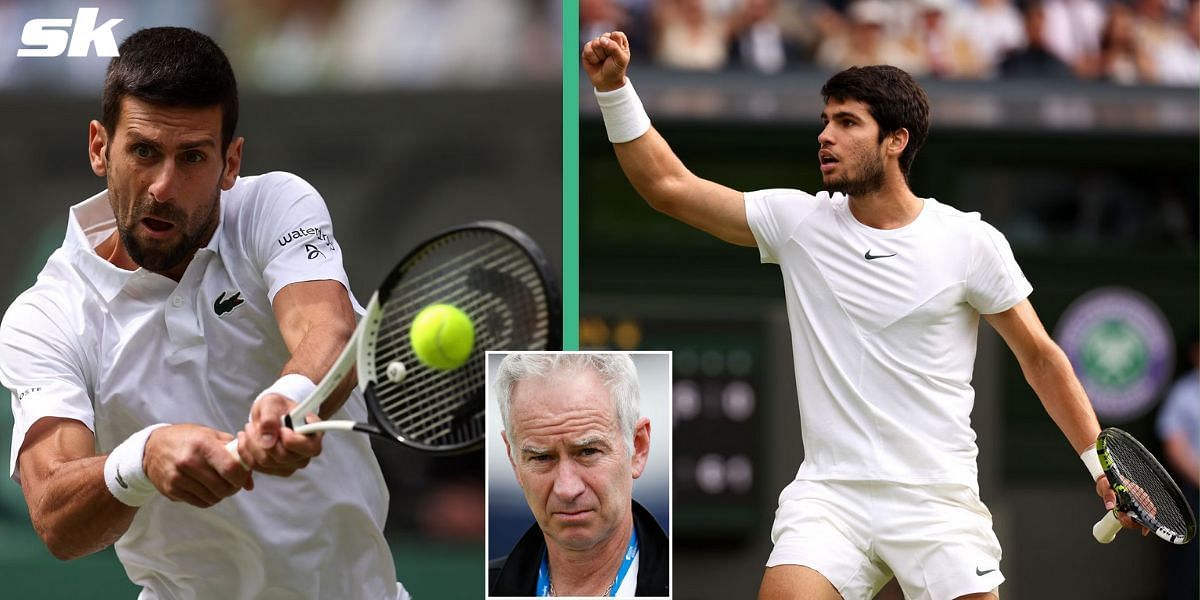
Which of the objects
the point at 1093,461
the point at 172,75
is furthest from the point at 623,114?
the point at 1093,461

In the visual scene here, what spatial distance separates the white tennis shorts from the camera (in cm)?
430

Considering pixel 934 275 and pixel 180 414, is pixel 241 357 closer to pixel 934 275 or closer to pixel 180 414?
pixel 180 414

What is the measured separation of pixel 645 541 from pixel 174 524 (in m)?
1.16

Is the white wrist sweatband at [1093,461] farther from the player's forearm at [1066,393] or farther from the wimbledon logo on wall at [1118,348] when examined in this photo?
the wimbledon logo on wall at [1118,348]

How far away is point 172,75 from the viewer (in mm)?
4160

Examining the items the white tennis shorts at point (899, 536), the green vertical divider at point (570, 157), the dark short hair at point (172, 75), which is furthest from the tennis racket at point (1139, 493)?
the dark short hair at point (172, 75)

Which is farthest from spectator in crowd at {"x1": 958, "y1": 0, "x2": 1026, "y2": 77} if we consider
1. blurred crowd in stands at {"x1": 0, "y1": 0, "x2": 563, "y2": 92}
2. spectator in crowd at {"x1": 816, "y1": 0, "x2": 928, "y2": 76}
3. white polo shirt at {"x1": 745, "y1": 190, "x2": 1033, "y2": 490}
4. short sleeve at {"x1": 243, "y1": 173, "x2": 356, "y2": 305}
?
short sleeve at {"x1": 243, "y1": 173, "x2": 356, "y2": 305}

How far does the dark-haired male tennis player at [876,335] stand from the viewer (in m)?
4.32

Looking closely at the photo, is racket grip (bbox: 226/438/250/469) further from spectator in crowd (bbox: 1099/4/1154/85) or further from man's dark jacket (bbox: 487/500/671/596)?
spectator in crowd (bbox: 1099/4/1154/85)

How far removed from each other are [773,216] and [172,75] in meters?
1.48

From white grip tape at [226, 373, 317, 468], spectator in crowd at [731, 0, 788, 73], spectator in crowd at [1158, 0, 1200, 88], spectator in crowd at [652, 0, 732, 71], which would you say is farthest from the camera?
spectator in crowd at [1158, 0, 1200, 88]

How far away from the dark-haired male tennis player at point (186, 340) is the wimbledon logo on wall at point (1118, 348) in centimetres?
359

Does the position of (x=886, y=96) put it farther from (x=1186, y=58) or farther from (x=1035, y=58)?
(x=1186, y=58)

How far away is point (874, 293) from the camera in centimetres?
436
